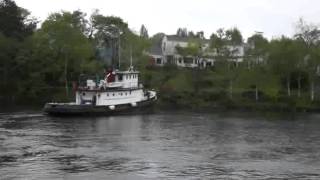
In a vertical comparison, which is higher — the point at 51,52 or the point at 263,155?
the point at 51,52

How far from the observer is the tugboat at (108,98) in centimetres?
7525

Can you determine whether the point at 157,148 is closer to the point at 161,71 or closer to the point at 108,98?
the point at 108,98

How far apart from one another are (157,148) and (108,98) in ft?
112

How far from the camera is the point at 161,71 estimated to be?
126 m

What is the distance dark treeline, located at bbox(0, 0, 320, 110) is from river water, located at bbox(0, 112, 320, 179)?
3086cm

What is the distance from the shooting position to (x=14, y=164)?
128 feet

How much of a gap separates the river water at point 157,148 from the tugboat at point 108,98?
8.02 ft

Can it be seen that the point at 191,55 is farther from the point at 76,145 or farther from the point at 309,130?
the point at 76,145

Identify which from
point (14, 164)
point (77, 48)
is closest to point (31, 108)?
point (77, 48)

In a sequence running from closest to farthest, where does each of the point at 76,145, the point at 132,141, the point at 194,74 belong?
1. the point at 76,145
2. the point at 132,141
3. the point at 194,74

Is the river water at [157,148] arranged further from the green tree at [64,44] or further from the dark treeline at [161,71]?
the green tree at [64,44]

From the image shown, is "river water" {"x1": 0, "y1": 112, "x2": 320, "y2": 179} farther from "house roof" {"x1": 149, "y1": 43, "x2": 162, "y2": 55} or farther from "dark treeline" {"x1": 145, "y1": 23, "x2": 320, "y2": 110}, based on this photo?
"house roof" {"x1": 149, "y1": 43, "x2": 162, "y2": 55}

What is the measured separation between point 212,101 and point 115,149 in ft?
188

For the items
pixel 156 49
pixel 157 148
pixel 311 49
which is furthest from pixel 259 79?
pixel 157 148
